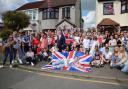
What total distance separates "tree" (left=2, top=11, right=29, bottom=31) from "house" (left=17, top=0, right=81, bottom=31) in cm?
157

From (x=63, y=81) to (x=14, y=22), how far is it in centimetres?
4566

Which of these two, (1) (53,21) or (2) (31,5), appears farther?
(2) (31,5)

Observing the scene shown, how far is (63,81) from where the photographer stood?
12250mm

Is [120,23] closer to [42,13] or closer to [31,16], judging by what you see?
[42,13]

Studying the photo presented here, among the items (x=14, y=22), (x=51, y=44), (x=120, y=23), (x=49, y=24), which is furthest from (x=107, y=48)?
(x=14, y=22)

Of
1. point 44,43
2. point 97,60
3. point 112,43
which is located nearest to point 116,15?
point 44,43

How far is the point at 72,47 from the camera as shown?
18.6m

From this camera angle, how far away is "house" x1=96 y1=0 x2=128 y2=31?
37.9 metres

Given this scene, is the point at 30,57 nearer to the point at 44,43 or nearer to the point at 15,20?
the point at 44,43

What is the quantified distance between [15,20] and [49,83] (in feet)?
149

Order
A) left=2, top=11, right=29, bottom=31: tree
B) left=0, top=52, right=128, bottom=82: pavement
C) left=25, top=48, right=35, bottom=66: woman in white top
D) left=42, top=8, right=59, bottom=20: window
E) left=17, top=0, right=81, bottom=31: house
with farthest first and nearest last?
left=2, top=11, right=29, bottom=31: tree
left=42, top=8, right=59, bottom=20: window
left=17, top=0, right=81, bottom=31: house
left=25, top=48, right=35, bottom=66: woman in white top
left=0, top=52, right=128, bottom=82: pavement

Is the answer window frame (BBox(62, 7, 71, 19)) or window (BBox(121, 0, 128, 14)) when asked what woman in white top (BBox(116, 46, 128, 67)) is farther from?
window frame (BBox(62, 7, 71, 19))

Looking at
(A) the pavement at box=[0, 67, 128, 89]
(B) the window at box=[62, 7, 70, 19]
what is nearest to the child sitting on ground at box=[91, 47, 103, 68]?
(A) the pavement at box=[0, 67, 128, 89]

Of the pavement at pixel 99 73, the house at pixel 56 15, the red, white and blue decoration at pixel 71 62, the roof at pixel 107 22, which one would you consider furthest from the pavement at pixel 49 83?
the house at pixel 56 15
